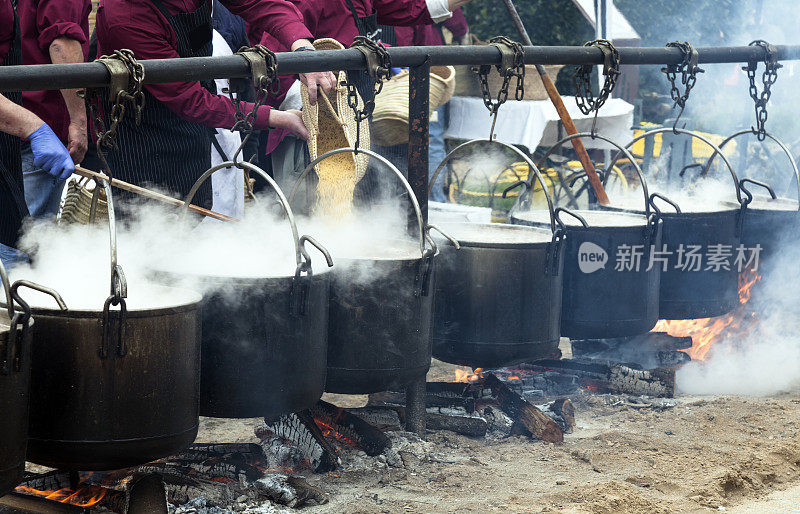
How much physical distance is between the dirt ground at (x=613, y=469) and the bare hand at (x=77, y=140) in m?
A: 1.45

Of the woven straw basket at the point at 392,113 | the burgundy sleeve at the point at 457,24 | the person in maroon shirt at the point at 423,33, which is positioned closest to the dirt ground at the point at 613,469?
the woven straw basket at the point at 392,113

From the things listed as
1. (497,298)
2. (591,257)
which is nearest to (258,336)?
(497,298)

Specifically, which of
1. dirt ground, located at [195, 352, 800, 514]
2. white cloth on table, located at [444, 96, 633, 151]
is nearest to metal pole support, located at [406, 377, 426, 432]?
dirt ground, located at [195, 352, 800, 514]

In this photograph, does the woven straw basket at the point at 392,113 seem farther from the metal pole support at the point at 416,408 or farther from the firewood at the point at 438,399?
the metal pole support at the point at 416,408

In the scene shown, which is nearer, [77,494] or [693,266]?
[77,494]

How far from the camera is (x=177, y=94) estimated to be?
163 inches

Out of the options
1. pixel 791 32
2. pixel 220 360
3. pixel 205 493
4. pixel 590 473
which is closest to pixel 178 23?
pixel 220 360

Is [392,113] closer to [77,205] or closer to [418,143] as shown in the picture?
[418,143]

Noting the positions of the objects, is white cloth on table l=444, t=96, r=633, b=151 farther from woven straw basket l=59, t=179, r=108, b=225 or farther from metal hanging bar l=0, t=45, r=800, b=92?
woven straw basket l=59, t=179, r=108, b=225

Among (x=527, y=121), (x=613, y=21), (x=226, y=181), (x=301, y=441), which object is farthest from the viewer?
(x=613, y=21)

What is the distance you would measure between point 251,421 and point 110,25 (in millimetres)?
2003

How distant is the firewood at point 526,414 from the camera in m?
4.43

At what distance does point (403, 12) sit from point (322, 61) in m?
2.04

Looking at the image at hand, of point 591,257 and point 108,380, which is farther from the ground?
point 591,257
